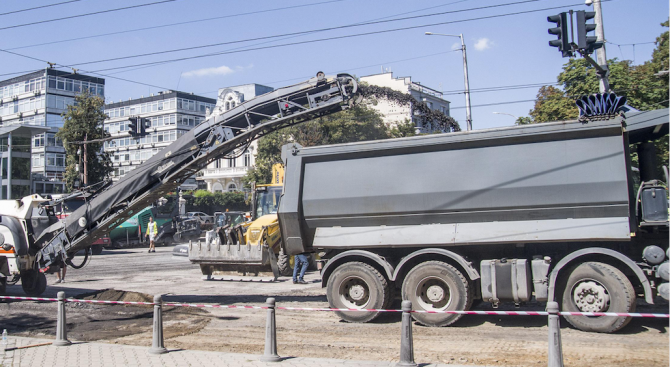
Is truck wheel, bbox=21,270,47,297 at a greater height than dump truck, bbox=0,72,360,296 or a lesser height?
lesser

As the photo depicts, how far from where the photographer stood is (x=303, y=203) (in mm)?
10227

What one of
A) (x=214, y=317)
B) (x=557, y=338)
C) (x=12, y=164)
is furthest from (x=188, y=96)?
(x=557, y=338)

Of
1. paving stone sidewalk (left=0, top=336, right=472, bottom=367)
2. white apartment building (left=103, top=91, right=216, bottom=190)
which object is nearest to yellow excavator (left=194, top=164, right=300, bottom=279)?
paving stone sidewalk (left=0, top=336, right=472, bottom=367)

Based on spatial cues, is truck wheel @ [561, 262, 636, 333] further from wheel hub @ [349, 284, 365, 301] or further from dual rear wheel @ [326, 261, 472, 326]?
wheel hub @ [349, 284, 365, 301]

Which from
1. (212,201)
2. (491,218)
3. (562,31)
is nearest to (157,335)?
(491,218)

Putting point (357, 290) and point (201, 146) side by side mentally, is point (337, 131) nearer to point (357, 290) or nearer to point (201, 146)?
point (201, 146)

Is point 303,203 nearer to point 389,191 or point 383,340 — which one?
point 389,191

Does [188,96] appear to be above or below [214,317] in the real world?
above

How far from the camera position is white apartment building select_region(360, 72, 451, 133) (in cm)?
4091

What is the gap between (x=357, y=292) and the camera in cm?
984

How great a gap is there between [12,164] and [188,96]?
40769 millimetres

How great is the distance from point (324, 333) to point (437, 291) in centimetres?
202

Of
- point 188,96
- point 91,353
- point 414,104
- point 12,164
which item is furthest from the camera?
point 188,96

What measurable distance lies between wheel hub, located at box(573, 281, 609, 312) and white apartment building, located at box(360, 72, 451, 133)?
1147 inches
